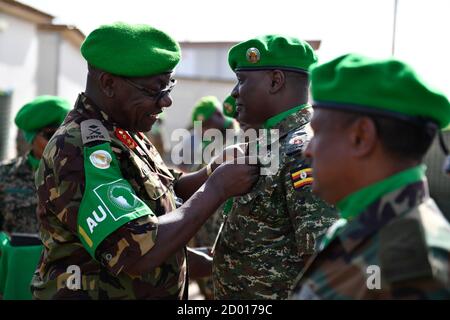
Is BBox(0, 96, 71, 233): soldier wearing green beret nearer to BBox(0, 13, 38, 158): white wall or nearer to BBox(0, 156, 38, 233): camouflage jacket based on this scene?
BBox(0, 156, 38, 233): camouflage jacket

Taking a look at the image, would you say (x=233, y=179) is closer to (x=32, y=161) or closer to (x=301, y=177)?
(x=301, y=177)

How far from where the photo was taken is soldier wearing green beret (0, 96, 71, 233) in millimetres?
4531

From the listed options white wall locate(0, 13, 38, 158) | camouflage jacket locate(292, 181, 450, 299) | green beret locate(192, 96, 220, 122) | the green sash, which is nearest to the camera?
camouflage jacket locate(292, 181, 450, 299)

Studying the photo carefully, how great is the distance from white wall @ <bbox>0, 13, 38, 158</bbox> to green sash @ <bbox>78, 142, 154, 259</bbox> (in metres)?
11.1

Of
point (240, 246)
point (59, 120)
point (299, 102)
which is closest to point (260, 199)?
point (240, 246)

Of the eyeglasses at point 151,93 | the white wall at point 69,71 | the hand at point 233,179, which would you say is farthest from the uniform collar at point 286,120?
the white wall at point 69,71

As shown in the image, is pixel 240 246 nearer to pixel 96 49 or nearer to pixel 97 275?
pixel 97 275

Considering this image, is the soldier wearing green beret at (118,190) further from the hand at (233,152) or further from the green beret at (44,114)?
the green beret at (44,114)

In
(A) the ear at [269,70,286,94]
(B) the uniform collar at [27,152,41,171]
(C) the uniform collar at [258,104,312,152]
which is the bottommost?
(B) the uniform collar at [27,152,41,171]

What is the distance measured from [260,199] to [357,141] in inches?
50.2

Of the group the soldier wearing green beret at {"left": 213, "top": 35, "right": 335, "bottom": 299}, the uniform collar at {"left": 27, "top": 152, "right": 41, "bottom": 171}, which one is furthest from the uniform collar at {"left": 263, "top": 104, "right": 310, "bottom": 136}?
the uniform collar at {"left": 27, "top": 152, "right": 41, "bottom": 171}

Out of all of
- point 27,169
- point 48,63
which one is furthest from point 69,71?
point 27,169
